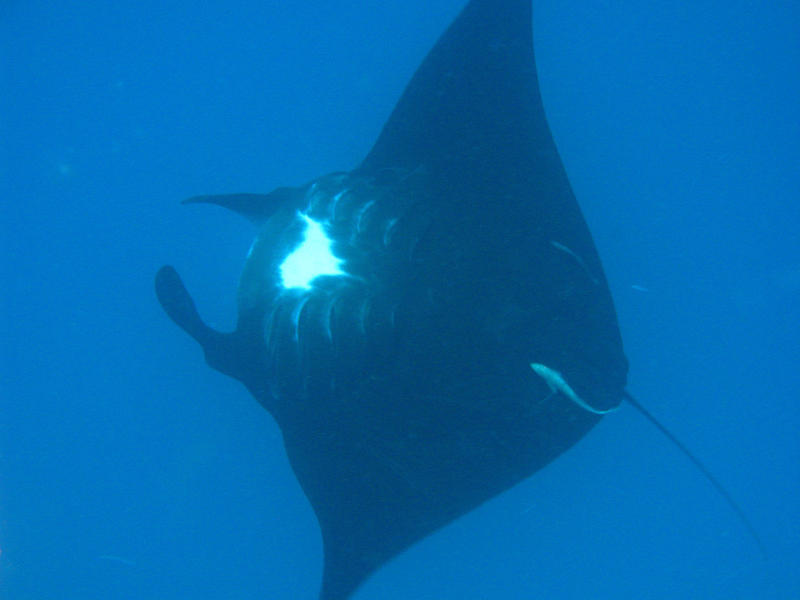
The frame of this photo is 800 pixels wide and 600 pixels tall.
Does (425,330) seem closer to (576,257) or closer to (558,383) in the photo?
(558,383)

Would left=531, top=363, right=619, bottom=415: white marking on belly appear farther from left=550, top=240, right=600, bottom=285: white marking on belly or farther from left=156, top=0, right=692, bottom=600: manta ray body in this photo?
left=550, top=240, right=600, bottom=285: white marking on belly

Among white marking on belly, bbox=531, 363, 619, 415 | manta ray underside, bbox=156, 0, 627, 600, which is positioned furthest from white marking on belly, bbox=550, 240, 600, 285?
white marking on belly, bbox=531, 363, 619, 415

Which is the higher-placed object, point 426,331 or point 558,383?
point 426,331

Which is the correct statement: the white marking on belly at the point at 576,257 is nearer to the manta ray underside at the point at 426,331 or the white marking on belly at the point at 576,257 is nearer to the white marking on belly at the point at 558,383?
the manta ray underside at the point at 426,331

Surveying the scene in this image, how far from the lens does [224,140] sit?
4.66m

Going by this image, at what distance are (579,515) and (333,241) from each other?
3.22 meters

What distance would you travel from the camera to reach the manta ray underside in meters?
2.24

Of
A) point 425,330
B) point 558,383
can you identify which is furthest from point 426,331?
point 558,383

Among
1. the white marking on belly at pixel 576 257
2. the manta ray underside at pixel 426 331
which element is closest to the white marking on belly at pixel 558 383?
the manta ray underside at pixel 426 331

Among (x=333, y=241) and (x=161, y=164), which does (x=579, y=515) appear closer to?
(x=333, y=241)

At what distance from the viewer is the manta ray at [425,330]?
7.34 feet

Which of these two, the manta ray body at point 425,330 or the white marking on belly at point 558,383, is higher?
the manta ray body at point 425,330

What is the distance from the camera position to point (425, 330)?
227cm

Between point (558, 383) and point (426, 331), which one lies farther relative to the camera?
point (426, 331)
